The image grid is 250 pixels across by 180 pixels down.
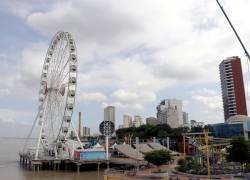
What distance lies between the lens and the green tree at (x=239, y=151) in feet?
124

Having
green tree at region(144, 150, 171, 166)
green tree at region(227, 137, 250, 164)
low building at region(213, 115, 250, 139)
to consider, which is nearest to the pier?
green tree at region(144, 150, 171, 166)

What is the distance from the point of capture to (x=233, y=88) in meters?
147

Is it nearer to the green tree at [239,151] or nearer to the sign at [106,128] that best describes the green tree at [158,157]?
the green tree at [239,151]

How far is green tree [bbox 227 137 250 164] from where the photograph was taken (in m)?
37.9

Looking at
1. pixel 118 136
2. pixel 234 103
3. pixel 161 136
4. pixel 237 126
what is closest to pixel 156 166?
pixel 161 136

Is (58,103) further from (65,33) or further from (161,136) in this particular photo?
(161,136)

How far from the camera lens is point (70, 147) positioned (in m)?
66.1

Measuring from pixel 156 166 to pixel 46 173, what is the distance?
21092 mm

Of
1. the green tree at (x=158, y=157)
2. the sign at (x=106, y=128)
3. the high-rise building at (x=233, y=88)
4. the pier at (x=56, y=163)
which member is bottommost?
the pier at (x=56, y=163)

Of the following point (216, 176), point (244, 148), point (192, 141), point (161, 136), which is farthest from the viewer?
point (161, 136)

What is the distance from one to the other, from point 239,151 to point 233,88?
114581mm

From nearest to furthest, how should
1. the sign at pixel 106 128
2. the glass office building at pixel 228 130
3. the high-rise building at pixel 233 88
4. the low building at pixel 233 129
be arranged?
the sign at pixel 106 128, the low building at pixel 233 129, the glass office building at pixel 228 130, the high-rise building at pixel 233 88

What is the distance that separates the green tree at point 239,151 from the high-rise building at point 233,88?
110051 millimetres

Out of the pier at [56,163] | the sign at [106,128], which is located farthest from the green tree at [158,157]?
the sign at [106,128]
